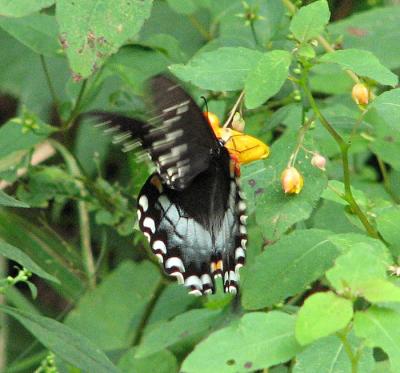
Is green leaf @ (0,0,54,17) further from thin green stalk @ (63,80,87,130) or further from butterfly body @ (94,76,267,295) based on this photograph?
thin green stalk @ (63,80,87,130)

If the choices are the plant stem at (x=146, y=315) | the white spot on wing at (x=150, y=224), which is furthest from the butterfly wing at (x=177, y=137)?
the plant stem at (x=146, y=315)

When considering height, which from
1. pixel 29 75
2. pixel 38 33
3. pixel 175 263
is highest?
pixel 38 33

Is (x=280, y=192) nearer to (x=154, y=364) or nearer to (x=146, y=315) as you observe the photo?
(x=154, y=364)

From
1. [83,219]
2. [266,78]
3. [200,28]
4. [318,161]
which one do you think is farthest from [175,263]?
[200,28]

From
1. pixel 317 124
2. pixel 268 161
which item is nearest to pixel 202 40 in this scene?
pixel 317 124

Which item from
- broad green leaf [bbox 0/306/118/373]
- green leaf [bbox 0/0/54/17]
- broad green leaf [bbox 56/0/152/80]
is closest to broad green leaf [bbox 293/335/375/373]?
broad green leaf [bbox 0/306/118/373]

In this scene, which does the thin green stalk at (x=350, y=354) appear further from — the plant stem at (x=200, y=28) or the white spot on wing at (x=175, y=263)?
the plant stem at (x=200, y=28)

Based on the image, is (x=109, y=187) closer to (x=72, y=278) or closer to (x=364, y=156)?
(x=72, y=278)
